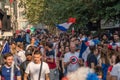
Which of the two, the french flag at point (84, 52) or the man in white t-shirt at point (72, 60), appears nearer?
the man in white t-shirt at point (72, 60)

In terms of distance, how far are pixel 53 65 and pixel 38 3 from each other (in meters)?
44.6

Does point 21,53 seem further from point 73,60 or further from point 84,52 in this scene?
point 73,60

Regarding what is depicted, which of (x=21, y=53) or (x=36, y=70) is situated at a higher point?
(x=36, y=70)

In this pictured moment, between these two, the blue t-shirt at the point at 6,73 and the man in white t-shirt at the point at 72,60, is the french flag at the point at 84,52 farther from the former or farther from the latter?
the blue t-shirt at the point at 6,73

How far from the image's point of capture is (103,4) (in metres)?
26.2

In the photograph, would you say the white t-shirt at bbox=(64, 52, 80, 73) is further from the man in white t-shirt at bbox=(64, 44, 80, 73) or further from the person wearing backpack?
the person wearing backpack

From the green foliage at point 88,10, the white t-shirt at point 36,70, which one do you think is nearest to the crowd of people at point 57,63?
the white t-shirt at point 36,70

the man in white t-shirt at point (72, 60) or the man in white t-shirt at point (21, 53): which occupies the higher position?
the man in white t-shirt at point (72, 60)

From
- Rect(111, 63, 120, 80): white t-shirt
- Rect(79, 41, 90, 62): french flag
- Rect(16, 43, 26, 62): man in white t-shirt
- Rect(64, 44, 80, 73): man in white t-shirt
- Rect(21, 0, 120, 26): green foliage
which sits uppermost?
Rect(111, 63, 120, 80): white t-shirt

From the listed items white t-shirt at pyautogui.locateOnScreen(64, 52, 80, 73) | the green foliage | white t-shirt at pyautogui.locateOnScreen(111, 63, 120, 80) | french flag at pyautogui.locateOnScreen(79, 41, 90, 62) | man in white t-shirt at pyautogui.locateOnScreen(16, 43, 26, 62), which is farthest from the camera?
the green foliage

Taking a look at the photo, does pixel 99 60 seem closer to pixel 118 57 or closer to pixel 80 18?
pixel 118 57

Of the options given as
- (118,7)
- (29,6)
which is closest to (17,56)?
(118,7)

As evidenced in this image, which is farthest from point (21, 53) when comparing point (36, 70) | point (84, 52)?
point (36, 70)

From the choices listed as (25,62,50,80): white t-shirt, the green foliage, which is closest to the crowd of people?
(25,62,50,80): white t-shirt
